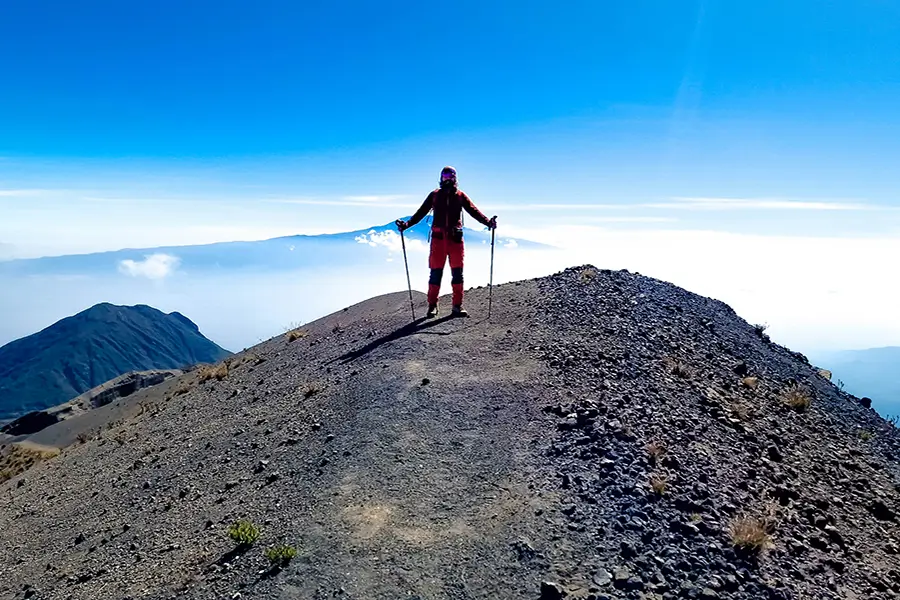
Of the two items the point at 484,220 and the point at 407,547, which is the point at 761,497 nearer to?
the point at 407,547

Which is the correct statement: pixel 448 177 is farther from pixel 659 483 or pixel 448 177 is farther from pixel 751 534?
pixel 751 534

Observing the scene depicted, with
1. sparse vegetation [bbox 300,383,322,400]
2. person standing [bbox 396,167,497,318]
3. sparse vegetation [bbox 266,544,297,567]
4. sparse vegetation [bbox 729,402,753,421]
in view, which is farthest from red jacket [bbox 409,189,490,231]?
sparse vegetation [bbox 266,544,297,567]

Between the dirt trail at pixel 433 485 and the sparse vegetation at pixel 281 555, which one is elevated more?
the dirt trail at pixel 433 485

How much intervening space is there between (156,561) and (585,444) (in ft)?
19.3

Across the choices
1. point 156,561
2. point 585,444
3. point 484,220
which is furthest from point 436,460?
point 484,220

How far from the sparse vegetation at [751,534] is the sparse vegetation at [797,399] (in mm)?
4743

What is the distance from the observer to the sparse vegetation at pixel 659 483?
6.70 metres

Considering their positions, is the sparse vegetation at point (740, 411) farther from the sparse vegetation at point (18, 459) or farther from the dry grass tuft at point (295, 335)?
the sparse vegetation at point (18, 459)

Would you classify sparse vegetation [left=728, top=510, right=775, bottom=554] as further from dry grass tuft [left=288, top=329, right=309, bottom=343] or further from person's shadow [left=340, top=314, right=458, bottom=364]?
dry grass tuft [left=288, top=329, right=309, bottom=343]

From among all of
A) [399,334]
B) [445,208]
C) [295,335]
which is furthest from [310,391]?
[295,335]

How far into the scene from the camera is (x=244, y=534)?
710 centimetres

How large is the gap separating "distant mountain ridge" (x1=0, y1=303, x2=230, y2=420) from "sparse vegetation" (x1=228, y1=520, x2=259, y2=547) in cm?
12925

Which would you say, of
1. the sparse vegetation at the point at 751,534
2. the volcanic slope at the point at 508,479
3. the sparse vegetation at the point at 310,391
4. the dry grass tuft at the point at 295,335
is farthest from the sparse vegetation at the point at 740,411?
the dry grass tuft at the point at 295,335

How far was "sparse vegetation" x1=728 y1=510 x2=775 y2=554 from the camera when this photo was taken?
5.96 m
